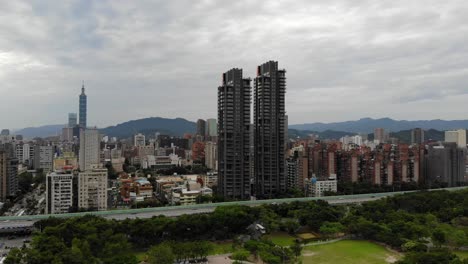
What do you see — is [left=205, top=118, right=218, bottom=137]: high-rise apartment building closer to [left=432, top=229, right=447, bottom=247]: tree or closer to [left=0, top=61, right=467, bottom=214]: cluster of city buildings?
[left=0, top=61, right=467, bottom=214]: cluster of city buildings

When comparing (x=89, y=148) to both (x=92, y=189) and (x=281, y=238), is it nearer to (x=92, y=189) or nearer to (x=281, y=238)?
(x=92, y=189)

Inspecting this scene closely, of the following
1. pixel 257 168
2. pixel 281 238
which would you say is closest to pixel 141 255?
pixel 281 238

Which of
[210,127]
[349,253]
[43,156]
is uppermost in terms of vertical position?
[210,127]

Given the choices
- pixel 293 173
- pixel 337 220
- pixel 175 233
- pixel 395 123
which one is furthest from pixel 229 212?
pixel 395 123

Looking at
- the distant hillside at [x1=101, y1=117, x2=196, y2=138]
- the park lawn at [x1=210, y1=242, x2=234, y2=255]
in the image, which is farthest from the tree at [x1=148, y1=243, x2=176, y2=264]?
the distant hillside at [x1=101, y1=117, x2=196, y2=138]

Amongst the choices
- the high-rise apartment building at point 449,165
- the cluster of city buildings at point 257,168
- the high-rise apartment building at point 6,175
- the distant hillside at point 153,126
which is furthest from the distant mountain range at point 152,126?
the high-rise apartment building at point 449,165
